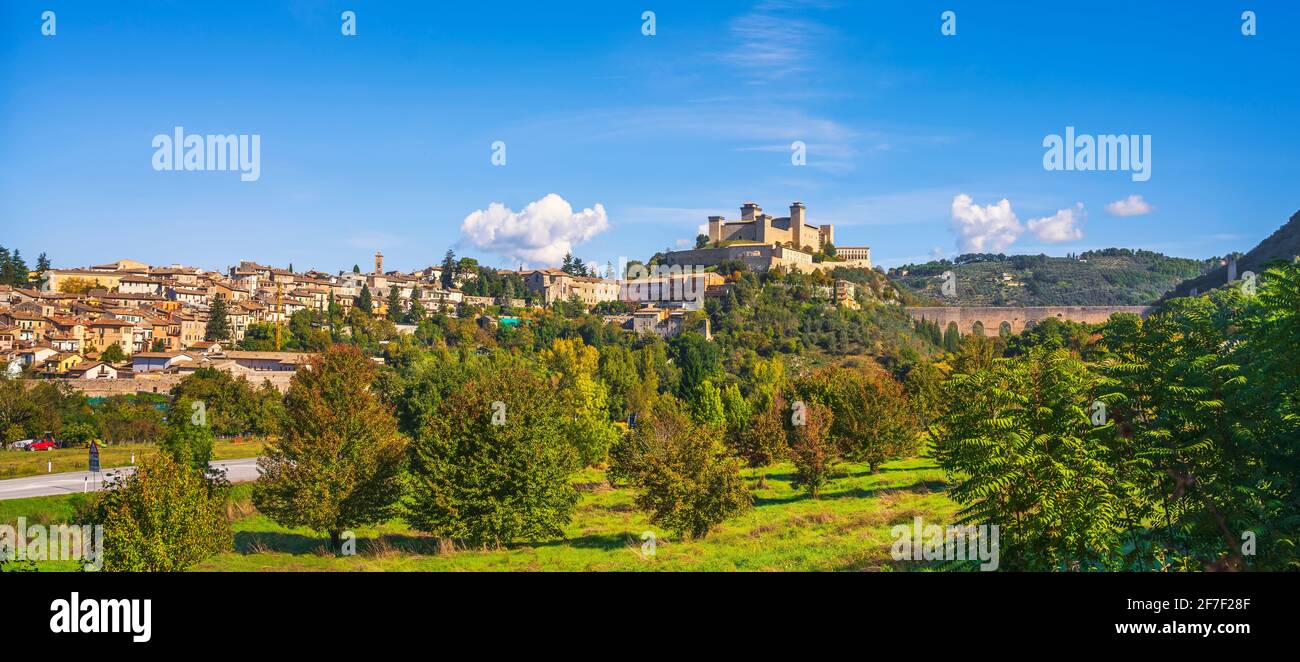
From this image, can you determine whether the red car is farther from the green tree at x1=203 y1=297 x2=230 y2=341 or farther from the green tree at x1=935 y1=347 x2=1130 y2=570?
the green tree at x1=935 y1=347 x2=1130 y2=570

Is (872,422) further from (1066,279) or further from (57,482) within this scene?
(1066,279)

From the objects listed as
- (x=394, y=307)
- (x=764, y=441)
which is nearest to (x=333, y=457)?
(x=764, y=441)

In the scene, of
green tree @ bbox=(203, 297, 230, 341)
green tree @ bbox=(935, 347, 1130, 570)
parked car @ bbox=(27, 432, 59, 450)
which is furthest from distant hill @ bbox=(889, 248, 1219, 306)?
green tree @ bbox=(935, 347, 1130, 570)

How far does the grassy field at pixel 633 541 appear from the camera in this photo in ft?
62.2

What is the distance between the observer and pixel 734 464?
79.2 feet

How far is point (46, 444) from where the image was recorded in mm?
43344

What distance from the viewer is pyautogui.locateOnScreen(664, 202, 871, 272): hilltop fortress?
4552 inches

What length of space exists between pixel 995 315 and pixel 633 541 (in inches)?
3844

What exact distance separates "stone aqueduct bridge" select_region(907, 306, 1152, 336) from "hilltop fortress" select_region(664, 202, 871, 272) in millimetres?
16846

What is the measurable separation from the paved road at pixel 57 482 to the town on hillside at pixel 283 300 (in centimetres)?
1903

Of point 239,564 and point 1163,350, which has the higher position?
point 1163,350
